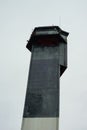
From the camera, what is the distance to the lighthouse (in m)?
24.5

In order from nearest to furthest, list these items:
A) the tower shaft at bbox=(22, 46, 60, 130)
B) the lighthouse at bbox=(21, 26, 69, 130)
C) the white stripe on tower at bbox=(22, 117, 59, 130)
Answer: the white stripe on tower at bbox=(22, 117, 59, 130) < the tower shaft at bbox=(22, 46, 60, 130) < the lighthouse at bbox=(21, 26, 69, 130)

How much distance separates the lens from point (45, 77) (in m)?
27.2

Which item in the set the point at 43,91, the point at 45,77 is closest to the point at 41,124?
the point at 43,91

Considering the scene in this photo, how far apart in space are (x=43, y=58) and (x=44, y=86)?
3995 millimetres

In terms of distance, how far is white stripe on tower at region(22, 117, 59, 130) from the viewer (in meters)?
23.9

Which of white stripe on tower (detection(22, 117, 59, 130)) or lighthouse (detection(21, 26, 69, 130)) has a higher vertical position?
lighthouse (detection(21, 26, 69, 130))

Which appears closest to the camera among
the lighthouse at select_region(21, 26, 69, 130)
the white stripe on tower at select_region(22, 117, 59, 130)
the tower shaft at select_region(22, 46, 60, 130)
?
the white stripe on tower at select_region(22, 117, 59, 130)

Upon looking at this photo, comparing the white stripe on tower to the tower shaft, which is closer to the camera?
the white stripe on tower

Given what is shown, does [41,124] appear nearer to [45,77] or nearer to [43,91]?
[43,91]

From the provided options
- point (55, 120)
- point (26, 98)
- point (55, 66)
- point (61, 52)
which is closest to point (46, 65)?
point (55, 66)

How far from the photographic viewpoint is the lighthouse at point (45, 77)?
24469 millimetres

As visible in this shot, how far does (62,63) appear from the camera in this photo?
28.8 m

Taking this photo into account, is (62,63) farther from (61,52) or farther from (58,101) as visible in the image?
(58,101)

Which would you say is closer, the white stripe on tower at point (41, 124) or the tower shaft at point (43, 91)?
the white stripe on tower at point (41, 124)
